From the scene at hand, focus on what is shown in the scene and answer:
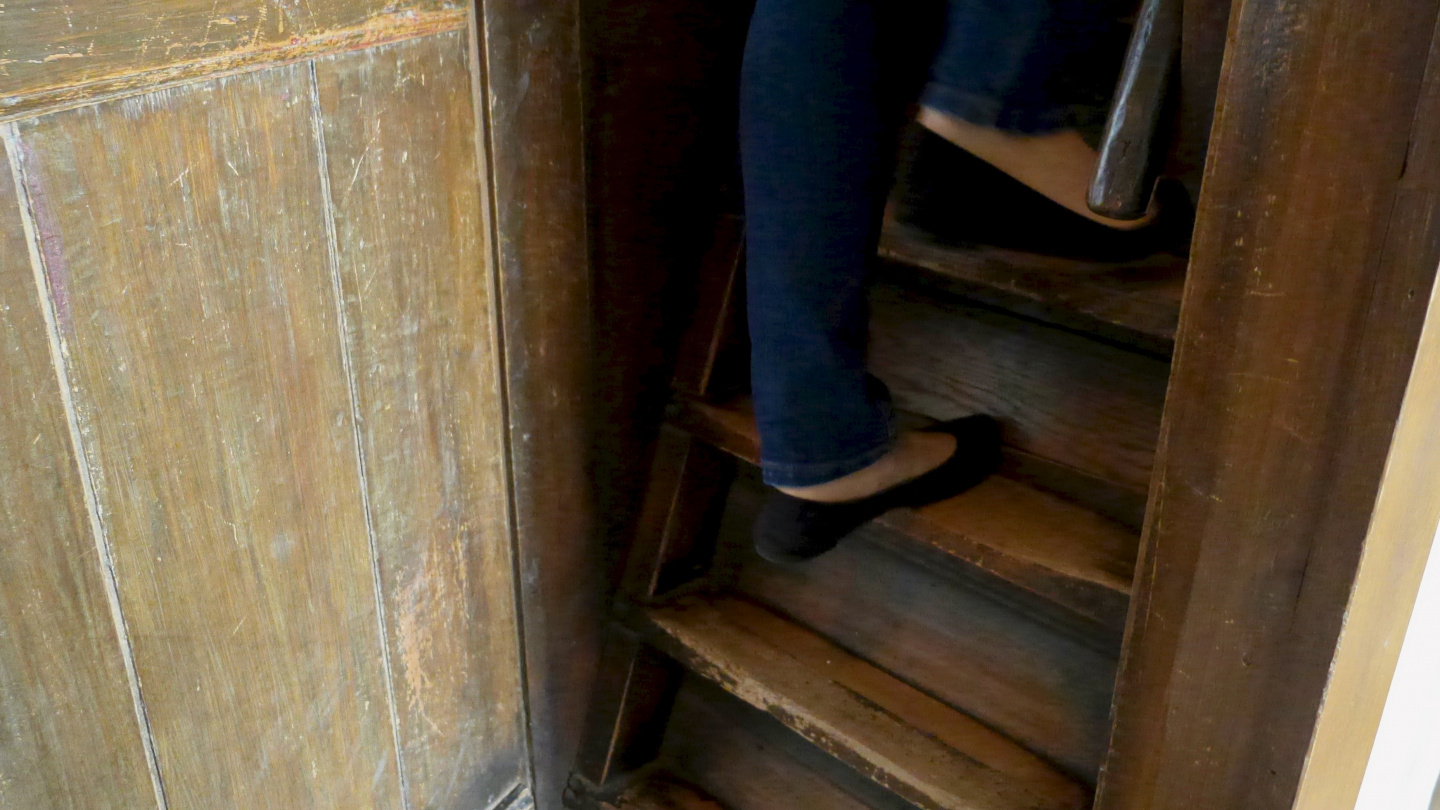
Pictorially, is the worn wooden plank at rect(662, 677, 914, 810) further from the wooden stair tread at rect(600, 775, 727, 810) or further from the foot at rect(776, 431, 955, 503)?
the foot at rect(776, 431, 955, 503)

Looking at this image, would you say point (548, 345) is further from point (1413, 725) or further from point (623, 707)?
point (1413, 725)

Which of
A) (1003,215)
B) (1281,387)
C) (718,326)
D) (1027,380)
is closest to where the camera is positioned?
(1281,387)

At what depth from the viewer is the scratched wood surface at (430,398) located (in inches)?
33.6

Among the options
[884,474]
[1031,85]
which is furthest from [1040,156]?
[884,474]

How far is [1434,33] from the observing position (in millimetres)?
532

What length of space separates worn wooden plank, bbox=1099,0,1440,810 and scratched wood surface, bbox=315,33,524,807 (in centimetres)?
61

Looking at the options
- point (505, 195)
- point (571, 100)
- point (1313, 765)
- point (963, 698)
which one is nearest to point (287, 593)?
point (505, 195)

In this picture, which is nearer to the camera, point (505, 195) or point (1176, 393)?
point (1176, 393)

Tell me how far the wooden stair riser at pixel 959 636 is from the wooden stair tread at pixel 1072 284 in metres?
0.24

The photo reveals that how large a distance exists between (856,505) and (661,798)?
1.57 feet

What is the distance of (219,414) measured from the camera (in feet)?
2.55

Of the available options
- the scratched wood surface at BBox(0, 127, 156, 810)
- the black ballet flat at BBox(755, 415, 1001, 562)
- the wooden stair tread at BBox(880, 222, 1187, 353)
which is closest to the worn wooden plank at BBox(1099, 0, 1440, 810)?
the wooden stair tread at BBox(880, 222, 1187, 353)

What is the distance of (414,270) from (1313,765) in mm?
779

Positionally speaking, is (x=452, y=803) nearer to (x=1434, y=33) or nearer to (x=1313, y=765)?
(x=1313, y=765)
